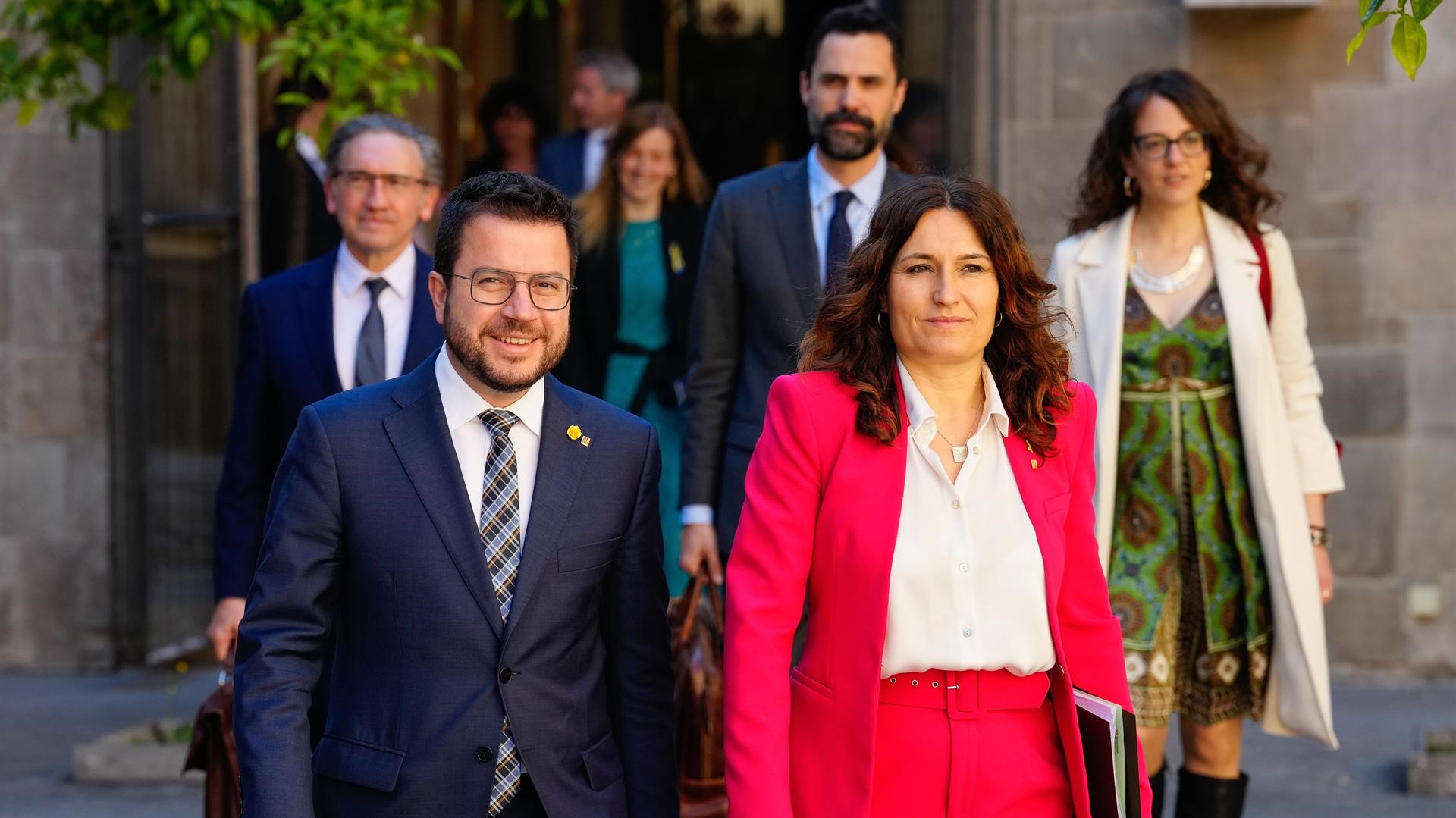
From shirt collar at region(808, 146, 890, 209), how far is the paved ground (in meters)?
2.51

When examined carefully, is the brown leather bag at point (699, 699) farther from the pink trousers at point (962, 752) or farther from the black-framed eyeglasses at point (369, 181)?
the pink trousers at point (962, 752)

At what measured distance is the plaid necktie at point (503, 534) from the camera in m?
3.29

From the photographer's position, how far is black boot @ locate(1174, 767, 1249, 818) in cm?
504

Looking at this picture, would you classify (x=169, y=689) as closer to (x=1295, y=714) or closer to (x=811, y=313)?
(x=811, y=313)

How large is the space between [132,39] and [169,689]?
2920mm

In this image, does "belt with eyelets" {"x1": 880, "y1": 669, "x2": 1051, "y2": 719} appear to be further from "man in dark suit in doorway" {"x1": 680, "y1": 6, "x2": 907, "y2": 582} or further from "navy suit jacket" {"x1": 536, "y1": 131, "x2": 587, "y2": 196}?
"navy suit jacket" {"x1": 536, "y1": 131, "x2": 587, "y2": 196}

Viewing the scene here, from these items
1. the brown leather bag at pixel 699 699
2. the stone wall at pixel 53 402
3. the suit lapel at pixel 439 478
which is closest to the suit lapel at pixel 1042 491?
the suit lapel at pixel 439 478

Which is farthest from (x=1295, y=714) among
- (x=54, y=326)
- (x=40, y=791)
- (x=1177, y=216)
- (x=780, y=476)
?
(x=54, y=326)

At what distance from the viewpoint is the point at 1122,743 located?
10.6 ft

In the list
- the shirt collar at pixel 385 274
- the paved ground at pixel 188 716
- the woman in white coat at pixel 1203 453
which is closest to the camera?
the shirt collar at pixel 385 274

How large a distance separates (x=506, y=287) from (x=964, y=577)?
981mm

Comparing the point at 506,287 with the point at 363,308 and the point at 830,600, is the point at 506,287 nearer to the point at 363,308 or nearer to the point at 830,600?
the point at 830,600

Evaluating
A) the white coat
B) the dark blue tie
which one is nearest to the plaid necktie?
the dark blue tie

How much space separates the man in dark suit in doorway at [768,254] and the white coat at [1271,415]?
2.18 feet
